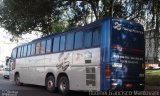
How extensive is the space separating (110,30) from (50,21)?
1545 centimetres

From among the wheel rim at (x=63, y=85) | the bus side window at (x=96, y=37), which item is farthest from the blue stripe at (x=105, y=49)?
the wheel rim at (x=63, y=85)

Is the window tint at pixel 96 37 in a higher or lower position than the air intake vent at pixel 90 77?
higher

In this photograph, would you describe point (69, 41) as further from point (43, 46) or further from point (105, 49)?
point (43, 46)

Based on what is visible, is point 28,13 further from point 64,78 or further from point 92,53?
point 92,53

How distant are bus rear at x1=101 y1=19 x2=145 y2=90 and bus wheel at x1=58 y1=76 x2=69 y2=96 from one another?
3251mm

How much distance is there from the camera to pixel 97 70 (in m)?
13.1

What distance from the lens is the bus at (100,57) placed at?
12.9 meters

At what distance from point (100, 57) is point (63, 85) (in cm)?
381

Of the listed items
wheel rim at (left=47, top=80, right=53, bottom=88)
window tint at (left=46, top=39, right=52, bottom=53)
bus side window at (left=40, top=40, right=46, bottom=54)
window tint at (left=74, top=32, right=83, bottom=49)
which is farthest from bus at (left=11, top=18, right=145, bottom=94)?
bus side window at (left=40, top=40, right=46, bottom=54)

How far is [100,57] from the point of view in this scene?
13.0 meters

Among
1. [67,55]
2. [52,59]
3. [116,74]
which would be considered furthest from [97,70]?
[52,59]

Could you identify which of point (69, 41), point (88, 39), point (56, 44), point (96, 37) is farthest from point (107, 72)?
point (56, 44)

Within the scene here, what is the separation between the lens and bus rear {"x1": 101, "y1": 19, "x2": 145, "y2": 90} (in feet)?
41.9

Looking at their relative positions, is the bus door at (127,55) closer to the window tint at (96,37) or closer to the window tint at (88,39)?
the window tint at (96,37)
